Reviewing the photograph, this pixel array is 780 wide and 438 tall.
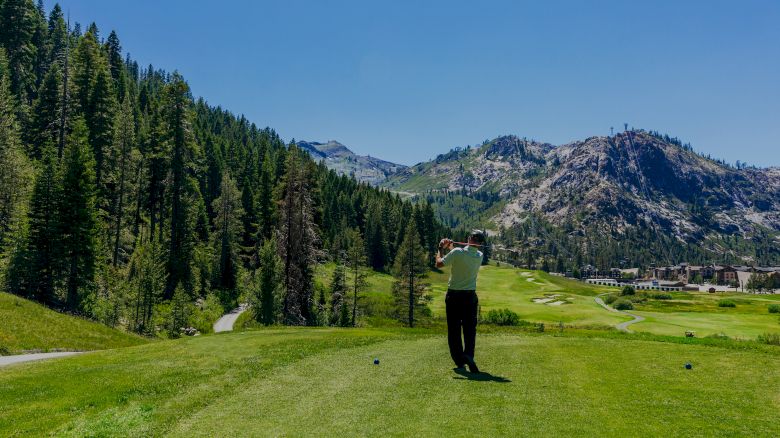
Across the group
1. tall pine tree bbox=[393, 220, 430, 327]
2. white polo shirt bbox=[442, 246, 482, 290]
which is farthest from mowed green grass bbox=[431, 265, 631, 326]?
white polo shirt bbox=[442, 246, 482, 290]

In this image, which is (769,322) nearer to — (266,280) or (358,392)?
(266,280)

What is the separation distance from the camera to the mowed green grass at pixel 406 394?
8055 millimetres

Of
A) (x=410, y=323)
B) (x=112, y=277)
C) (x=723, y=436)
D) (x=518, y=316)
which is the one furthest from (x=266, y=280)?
(x=518, y=316)

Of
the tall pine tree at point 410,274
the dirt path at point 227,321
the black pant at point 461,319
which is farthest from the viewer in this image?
the tall pine tree at point 410,274

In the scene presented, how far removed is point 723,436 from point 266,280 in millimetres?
46761

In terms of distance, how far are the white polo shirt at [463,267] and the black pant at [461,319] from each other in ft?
0.63

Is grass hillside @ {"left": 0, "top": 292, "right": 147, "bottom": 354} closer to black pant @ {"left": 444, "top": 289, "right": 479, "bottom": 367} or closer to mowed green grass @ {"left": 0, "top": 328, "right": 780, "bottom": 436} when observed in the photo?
mowed green grass @ {"left": 0, "top": 328, "right": 780, "bottom": 436}

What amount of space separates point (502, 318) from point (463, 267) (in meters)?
75.6

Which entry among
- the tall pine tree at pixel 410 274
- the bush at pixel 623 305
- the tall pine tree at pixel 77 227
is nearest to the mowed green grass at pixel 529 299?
the bush at pixel 623 305

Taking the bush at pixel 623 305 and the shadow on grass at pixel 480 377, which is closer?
the shadow on grass at pixel 480 377

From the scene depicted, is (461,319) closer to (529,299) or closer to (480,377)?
(480,377)

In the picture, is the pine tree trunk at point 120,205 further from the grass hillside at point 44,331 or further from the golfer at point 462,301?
the golfer at point 462,301

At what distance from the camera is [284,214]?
176 feet

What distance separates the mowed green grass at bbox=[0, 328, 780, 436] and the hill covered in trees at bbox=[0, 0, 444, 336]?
34.3m
